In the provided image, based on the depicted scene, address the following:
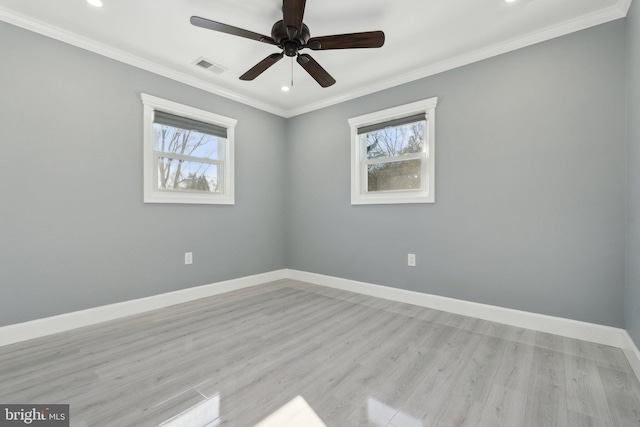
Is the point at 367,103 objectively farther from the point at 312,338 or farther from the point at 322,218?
the point at 312,338

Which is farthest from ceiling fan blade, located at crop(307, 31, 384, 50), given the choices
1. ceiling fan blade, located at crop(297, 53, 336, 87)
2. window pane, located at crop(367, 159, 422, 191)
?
window pane, located at crop(367, 159, 422, 191)

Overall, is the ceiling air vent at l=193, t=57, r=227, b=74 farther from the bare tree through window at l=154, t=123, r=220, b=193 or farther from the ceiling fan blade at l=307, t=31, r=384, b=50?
the ceiling fan blade at l=307, t=31, r=384, b=50

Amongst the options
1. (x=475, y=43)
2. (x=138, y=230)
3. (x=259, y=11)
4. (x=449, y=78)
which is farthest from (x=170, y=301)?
(x=475, y=43)

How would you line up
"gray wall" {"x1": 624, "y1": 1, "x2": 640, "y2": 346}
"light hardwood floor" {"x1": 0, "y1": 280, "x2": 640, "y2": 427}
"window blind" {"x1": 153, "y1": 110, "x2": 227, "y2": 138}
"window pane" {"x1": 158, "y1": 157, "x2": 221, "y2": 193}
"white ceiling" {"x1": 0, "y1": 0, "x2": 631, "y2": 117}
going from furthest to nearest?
"window pane" {"x1": 158, "y1": 157, "x2": 221, "y2": 193} → "window blind" {"x1": 153, "y1": 110, "x2": 227, "y2": 138} → "white ceiling" {"x1": 0, "y1": 0, "x2": 631, "y2": 117} → "gray wall" {"x1": 624, "y1": 1, "x2": 640, "y2": 346} → "light hardwood floor" {"x1": 0, "y1": 280, "x2": 640, "y2": 427}

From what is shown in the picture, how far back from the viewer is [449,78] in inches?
114

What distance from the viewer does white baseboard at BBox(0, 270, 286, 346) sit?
7.16 feet

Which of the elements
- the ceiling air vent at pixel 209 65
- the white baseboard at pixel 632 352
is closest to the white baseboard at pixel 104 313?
the ceiling air vent at pixel 209 65

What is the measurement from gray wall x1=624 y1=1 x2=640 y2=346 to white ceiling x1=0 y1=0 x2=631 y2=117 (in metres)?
0.40

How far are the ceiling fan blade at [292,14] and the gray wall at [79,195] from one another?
1.93m

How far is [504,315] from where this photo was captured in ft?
8.32

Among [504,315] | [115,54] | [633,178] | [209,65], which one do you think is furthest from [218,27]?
[504,315]

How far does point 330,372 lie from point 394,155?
8.35ft

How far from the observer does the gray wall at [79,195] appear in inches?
86.5

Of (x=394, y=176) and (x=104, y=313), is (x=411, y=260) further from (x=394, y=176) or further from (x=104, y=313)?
(x=104, y=313)
